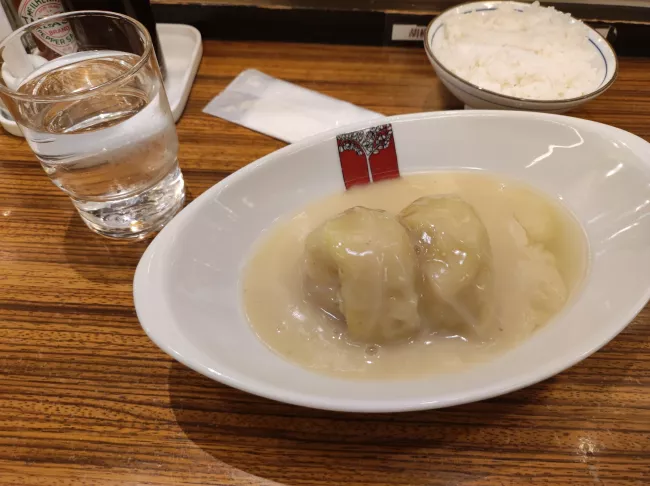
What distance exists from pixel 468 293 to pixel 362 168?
0.45 m

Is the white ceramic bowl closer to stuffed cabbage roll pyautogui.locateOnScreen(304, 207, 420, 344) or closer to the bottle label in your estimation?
stuffed cabbage roll pyautogui.locateOnScreen(304, 207, 420, 344)

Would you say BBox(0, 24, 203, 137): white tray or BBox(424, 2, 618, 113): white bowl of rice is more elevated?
BBox(424, 2, 618, 113): white bowl of rice

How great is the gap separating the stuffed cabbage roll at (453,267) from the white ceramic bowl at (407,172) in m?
0.11

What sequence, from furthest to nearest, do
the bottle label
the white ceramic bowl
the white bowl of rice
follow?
1. the white bowl of rice
2. the bottle label
3. the white ceramic bowl

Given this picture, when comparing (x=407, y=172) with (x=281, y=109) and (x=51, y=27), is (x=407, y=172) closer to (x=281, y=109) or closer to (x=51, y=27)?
(x=281, y=109)

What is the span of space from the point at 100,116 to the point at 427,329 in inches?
34.1

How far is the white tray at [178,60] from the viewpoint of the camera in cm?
168

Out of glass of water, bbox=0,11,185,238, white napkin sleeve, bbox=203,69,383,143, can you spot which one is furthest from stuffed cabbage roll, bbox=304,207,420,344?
white napkin sleeve, bbox=203,69,383,143

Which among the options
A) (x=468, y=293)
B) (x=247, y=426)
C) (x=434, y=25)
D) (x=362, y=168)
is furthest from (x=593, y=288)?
(x=434, y=25)

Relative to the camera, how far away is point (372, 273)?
0.97m

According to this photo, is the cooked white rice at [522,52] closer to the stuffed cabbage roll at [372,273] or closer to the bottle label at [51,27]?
the stuffed cabbage roll at [372,273]

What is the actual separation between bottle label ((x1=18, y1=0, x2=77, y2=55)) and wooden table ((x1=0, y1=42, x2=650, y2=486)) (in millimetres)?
567

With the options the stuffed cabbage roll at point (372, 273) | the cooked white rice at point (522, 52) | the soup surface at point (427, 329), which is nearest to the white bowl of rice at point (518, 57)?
the cooked white rice at point (522, 52)

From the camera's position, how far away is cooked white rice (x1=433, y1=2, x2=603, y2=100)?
157 cm
